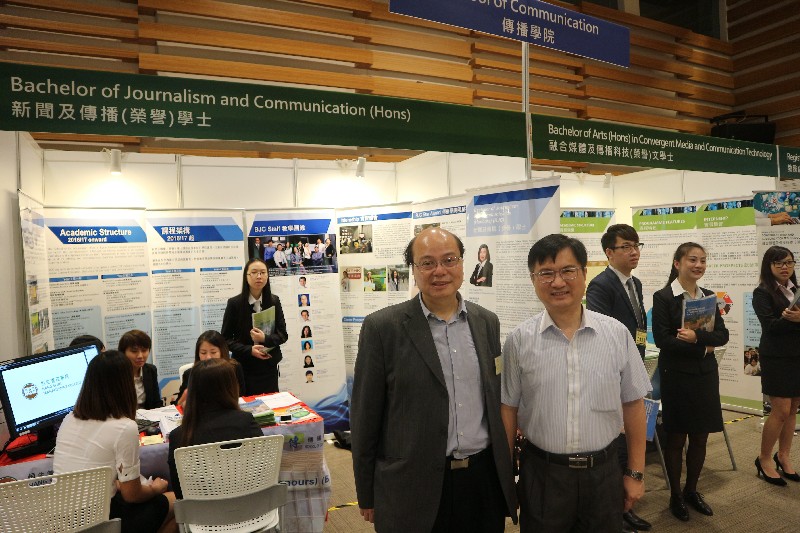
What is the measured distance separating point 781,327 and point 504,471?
3.01 m

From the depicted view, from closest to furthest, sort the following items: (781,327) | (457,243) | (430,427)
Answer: (430,427) < (457,243) < (781,327)

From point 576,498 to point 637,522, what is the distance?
179 centimetres

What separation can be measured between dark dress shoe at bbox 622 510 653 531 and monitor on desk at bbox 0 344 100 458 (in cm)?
329

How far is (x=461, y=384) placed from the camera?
179 cm

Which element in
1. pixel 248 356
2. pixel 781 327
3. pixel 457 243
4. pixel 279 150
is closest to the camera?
pixel 457 243

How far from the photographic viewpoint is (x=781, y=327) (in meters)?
3.67

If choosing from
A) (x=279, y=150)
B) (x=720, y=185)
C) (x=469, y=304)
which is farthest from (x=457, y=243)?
(x=720, y=185)

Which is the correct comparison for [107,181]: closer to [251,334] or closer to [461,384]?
[251,334]

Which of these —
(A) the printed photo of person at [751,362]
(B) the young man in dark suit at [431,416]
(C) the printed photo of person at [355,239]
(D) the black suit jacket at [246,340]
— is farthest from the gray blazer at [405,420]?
(A) the printed photo of person at [751,362]

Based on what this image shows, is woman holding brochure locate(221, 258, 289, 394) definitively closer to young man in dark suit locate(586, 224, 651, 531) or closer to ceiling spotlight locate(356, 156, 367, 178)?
ceiling spotlight locate(356, 156, 367, 178)

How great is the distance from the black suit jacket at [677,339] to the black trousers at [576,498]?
160cm

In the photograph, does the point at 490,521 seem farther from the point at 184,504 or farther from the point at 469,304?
the point at 184,504

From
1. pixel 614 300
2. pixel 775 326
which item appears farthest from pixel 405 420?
pixel 775 326

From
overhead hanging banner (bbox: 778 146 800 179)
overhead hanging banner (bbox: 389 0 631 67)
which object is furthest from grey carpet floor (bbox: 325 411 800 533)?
overhead hanging banner (bbox: 389 0 631 67)
